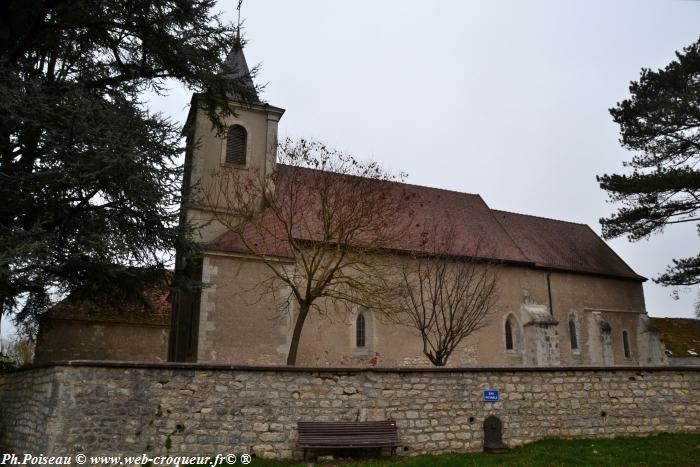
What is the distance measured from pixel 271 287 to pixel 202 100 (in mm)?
5729

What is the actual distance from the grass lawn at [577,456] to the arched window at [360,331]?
8.50 m

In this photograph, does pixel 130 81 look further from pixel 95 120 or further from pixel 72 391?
pixel 72 391

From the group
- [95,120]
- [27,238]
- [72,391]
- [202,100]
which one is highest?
[202,100]

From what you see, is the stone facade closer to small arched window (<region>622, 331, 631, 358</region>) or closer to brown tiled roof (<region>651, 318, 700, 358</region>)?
small arched window (<region>622, 331, 631, 358</region>)

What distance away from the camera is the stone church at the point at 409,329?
16.5 meters

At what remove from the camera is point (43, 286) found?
38.9 feet

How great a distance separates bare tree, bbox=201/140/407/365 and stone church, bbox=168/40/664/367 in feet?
2.27

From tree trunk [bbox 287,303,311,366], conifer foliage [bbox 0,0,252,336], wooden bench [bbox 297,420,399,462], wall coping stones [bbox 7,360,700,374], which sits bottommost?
wooden bench [bbox 297,420,399,462]

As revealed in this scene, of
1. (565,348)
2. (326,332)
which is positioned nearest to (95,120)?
(326,332)

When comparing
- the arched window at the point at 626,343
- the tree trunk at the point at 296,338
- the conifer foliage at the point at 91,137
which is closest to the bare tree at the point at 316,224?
the tree trunk at the point at 296,338

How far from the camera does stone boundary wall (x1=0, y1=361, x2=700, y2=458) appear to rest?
928 centimetres

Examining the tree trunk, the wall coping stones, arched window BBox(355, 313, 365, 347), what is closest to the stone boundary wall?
the wall coping stones

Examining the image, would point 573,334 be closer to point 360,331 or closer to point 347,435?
point 360,331

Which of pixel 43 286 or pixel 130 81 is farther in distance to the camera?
pixel 130 81
